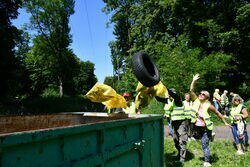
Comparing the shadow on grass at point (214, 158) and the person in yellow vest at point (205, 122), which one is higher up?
the person in yellow vest at point (205, 122)

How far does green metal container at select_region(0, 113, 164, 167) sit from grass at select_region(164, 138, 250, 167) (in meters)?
2.12

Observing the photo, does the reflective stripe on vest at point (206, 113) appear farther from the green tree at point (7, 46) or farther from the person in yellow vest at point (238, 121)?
the green tree at point (7, 46)

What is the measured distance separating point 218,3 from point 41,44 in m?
23.6

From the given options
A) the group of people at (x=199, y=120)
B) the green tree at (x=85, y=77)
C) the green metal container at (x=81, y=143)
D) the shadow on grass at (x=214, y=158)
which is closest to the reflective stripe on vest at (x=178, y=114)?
the group of people at (x=199, y=120)

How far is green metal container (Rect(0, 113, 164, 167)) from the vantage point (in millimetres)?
1496

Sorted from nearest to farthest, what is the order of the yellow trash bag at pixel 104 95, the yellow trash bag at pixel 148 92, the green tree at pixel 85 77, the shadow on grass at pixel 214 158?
the yellow trash bag at pixel 104 95 → the yellow trash bag at pixel 148 92 → the shadow on grass at pixel 214 158 → the green tree at pixel 85 77

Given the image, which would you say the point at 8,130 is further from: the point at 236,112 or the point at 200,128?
the point at 236,112

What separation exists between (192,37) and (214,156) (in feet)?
53.3

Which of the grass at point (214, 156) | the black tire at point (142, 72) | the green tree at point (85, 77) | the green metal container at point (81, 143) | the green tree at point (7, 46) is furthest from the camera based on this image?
the green tree at point (85, 77)

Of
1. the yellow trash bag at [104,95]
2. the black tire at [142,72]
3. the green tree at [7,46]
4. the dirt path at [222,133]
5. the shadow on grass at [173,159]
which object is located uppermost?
the green tree at [7,46]

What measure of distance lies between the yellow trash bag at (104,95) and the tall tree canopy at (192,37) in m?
8.95

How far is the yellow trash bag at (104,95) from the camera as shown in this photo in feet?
12.2

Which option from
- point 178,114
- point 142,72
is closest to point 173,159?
point 178,114

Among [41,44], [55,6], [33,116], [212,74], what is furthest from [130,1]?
[33,116]
